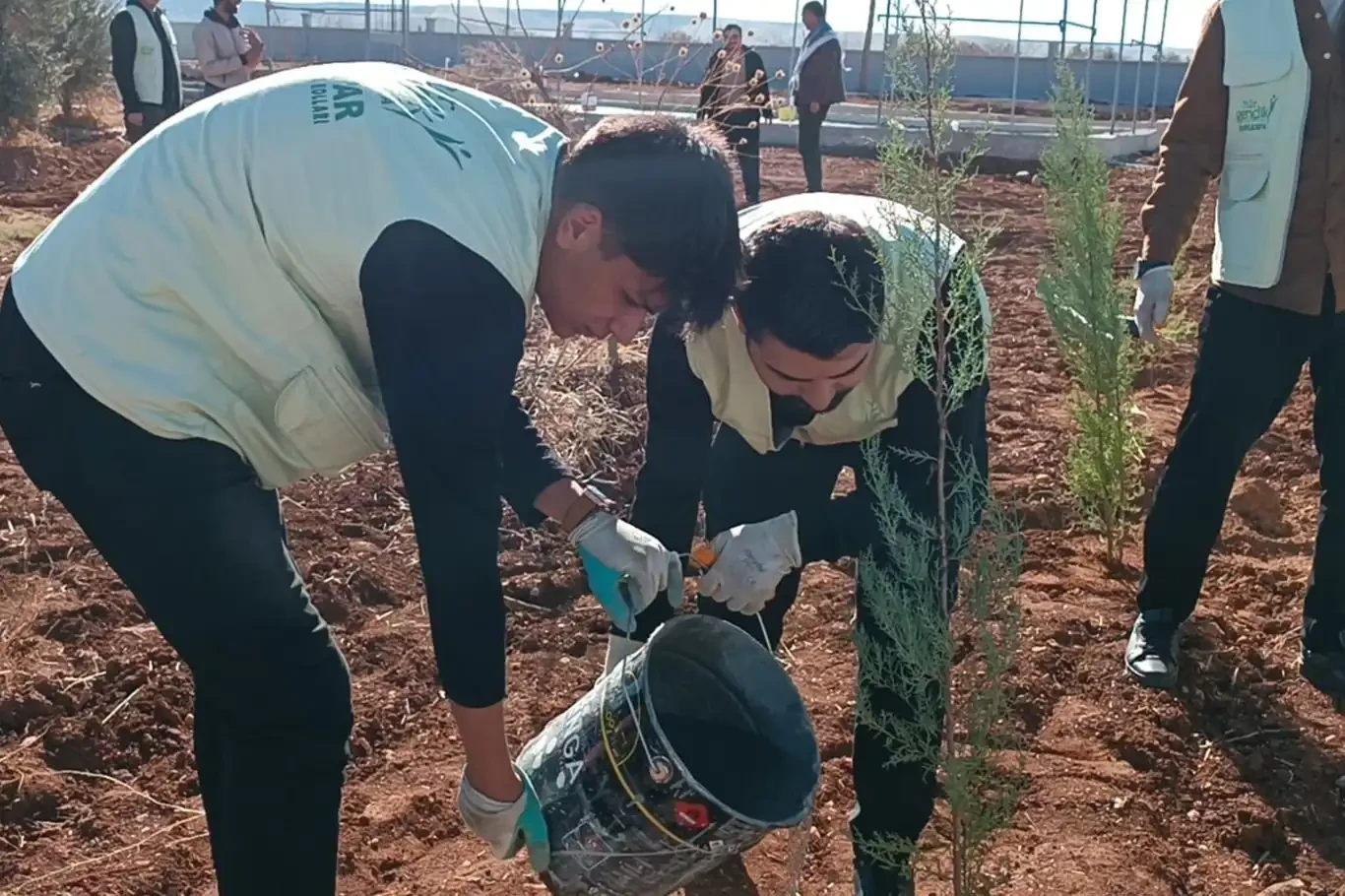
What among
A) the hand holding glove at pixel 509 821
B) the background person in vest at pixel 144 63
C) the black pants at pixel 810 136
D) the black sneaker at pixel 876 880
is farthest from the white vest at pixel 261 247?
the black pants at pixel 810 136

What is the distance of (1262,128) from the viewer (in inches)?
117

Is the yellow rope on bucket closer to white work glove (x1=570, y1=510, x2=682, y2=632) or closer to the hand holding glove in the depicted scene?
the hand holding glove

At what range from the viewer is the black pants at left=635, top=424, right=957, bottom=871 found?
2.31 m

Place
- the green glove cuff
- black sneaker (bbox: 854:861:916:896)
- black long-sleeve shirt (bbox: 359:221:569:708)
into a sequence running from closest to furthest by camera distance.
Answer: black long-sleeve shirt (bbox: 359:221:569:708)
the green glove cuff
black sneaker (bbox: 854:861:916:896)

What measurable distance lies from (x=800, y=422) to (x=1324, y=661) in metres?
1.69

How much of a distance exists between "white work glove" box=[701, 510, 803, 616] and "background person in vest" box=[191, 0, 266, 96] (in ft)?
21.9

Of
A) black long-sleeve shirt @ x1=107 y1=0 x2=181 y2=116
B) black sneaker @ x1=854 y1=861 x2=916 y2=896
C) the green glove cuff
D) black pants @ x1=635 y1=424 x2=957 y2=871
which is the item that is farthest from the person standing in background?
the green glove cuff

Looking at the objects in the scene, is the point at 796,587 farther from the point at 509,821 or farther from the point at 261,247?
the point at 261,247

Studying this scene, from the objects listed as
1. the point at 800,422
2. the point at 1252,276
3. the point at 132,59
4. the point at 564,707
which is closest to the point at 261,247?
the point at 800,422

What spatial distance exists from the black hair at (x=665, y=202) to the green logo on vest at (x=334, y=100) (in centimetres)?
27

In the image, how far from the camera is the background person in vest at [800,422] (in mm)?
1988

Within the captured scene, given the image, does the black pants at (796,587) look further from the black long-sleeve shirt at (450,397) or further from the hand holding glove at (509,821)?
the black long-sleeve shirt at (450,397)

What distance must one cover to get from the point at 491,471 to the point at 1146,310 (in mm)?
2106

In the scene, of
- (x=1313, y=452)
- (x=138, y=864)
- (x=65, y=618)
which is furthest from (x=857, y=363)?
(x=1313, y=452)
